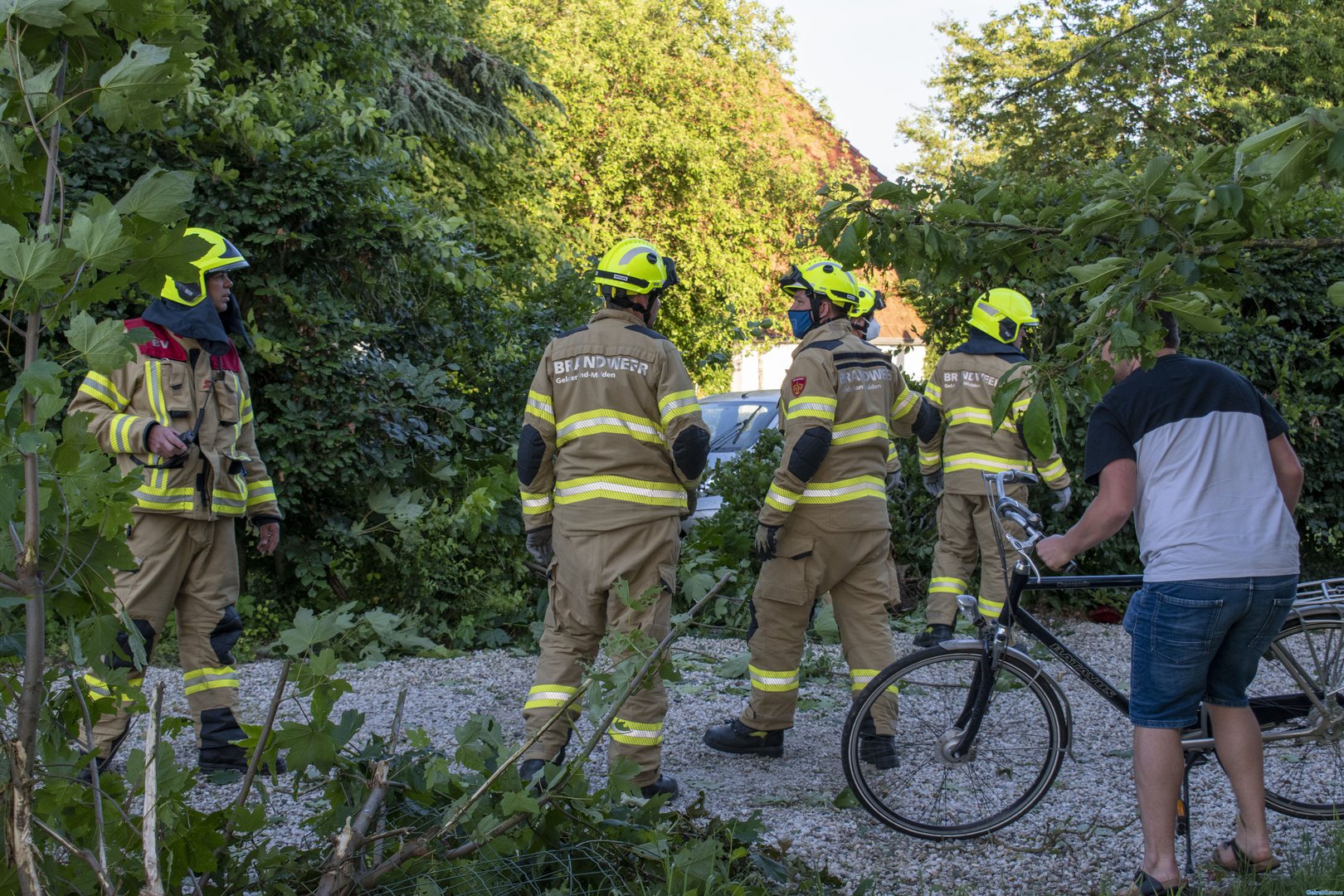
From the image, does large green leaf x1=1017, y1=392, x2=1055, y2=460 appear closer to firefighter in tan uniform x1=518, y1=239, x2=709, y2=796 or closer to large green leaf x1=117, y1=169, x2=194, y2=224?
large green leaf x1=117, y1=169, x2=194, y2=224

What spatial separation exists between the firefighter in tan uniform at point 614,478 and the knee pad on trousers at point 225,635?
4.47ft

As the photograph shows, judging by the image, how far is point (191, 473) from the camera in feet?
15.3

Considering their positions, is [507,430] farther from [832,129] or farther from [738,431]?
[832,129]

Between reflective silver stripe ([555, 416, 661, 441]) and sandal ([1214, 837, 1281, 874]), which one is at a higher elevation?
reflective silver stripe ([555, 416, 661, 441])

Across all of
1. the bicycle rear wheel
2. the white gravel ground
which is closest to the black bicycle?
the bicycle rear wheel

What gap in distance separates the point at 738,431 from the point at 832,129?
24.4 metres

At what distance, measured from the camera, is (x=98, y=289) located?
2189mm

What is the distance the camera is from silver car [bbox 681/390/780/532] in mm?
10020

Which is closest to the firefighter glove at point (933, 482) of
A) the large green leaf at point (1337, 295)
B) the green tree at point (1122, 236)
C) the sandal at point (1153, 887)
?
the green tree at point (1122, 236)

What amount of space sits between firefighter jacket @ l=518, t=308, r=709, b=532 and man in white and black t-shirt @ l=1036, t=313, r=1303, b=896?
1.54 meters

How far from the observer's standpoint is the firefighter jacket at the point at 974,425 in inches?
269

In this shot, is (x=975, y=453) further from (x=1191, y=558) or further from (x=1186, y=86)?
(x=1186, y=86)

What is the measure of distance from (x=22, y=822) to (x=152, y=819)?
10.3 inches

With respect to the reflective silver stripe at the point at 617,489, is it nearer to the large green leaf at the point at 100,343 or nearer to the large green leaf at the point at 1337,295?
the large green leaf at the point at 100,343
